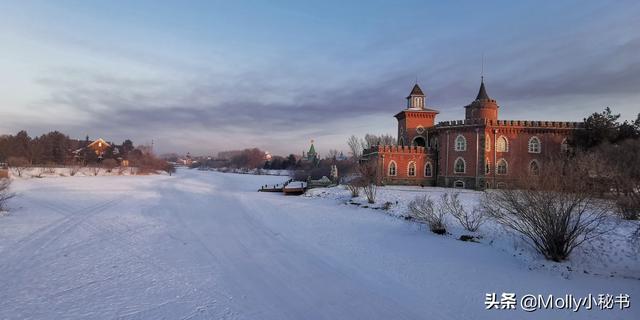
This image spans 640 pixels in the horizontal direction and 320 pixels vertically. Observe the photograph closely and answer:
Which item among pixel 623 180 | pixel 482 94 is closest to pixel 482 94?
pixel 482 94

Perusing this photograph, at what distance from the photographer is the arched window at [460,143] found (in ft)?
120

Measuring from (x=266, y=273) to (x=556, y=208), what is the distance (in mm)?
8353

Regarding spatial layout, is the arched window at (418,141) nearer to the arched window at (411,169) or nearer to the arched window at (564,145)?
the arched window at (411,169)

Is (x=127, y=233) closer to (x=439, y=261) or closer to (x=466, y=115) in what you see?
(x=439, y=261)

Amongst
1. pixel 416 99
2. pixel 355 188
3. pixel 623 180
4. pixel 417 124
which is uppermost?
pixel 416 99

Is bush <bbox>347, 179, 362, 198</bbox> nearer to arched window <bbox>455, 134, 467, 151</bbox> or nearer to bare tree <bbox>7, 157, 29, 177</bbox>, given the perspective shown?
arched window <bbox>455, 134, 467, 151</bbox>

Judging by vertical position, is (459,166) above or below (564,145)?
below

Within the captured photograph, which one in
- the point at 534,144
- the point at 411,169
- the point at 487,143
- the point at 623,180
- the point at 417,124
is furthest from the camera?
the point at 417,124

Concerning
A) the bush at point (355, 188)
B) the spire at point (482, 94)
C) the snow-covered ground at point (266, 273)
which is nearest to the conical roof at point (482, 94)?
the spire at point (482, 94)

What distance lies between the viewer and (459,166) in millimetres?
36938

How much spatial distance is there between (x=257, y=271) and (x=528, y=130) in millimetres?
34087

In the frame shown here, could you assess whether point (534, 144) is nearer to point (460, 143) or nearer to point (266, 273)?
point (460, 143)

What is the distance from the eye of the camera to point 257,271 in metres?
9.80

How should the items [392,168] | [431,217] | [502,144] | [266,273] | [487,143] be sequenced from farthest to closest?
[392,168] < [502,144] < [487,143] < [431,217] < [266,273]
